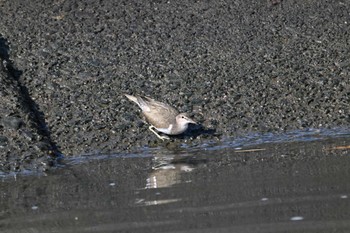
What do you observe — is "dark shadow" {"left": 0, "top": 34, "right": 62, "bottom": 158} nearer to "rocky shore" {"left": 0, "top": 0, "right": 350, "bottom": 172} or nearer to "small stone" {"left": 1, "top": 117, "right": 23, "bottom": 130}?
"rocky shore" {"left": 0, "top": 0, "right": 350, "bottom": 172}

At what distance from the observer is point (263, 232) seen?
7.23 meters

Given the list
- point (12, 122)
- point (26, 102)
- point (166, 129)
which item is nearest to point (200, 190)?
point (166, 129)

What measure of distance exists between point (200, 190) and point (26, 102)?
3.35 m

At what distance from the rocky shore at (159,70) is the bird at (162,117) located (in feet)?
0.62

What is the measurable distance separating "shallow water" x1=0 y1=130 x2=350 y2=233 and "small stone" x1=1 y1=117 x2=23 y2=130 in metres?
0.85

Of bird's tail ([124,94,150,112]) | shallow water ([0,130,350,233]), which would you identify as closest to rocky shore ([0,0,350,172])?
bird's tail ([124,94,150,112])

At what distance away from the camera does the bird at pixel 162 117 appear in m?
10.2

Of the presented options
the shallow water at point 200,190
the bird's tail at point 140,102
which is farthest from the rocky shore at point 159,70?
the shallow water at point 200,190

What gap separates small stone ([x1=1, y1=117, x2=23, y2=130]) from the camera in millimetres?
10414

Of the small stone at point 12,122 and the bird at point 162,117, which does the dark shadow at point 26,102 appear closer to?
the small stone at point 12,122

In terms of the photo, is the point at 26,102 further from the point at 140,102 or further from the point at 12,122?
the point at 140,102

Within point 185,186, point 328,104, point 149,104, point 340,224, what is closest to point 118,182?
point 185,186

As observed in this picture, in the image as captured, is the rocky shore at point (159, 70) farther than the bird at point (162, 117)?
Yes

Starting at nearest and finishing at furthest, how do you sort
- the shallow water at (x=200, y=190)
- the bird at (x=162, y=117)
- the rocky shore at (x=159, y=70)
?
1. the shallow water at (x=200, y=190)
2. the bird at (x=162, y=117)
3. the rocky shore at (x=159, y=70)
